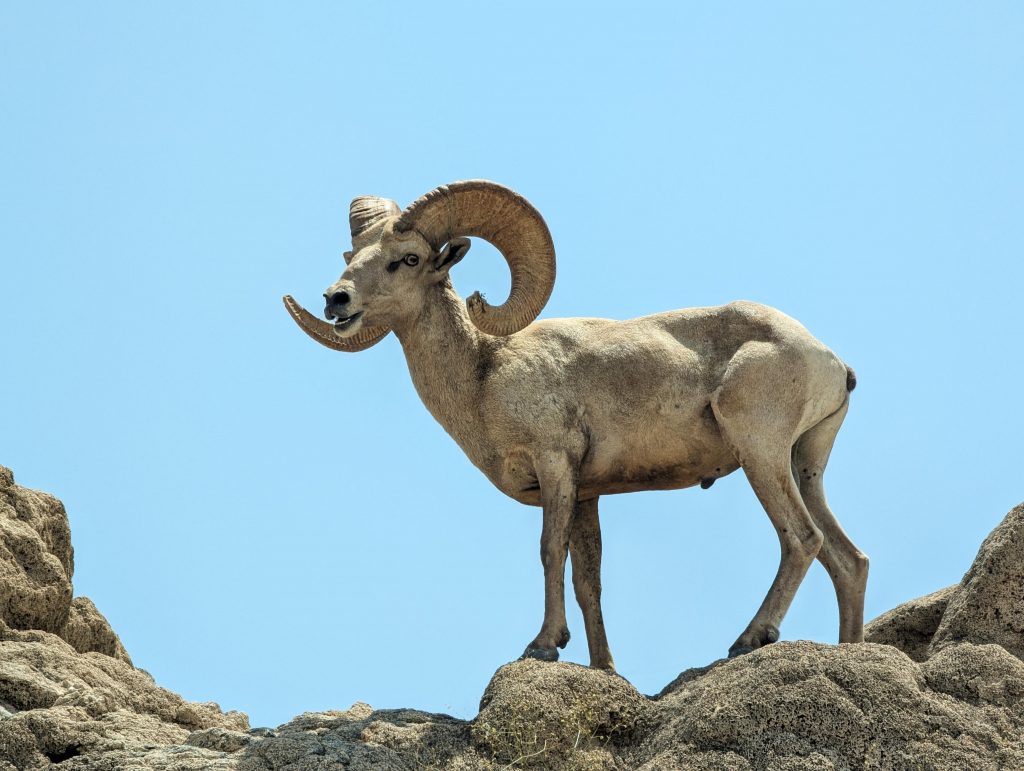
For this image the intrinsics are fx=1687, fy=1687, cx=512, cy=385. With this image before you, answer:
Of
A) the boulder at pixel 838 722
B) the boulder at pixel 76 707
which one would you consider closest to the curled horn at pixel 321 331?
the boulder at pixel 76 707

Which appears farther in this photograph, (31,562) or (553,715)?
(31,562)

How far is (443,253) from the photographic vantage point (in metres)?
15.4

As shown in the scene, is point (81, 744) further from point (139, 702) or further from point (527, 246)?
point (527, 246)

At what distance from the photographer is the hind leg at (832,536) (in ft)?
49.5

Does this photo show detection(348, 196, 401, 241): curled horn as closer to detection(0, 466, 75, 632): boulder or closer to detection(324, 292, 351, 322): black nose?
detection(324, 292, 351, 322): black nose

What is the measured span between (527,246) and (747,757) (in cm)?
543

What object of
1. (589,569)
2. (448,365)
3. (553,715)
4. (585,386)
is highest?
(448,365)

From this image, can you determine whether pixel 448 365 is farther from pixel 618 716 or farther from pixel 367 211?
pixel 618 716

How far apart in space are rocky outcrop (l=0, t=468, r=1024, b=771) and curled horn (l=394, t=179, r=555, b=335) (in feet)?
11.8

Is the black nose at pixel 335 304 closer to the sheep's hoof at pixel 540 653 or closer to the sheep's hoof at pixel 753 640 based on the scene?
the sheep's hoof at pixel 540 653

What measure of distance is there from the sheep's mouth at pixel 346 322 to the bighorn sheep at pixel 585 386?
0.02 m

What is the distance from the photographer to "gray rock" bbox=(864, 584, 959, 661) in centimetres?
1548

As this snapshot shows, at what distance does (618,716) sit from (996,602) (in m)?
3.40

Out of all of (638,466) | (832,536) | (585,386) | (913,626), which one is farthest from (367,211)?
(913,626)
